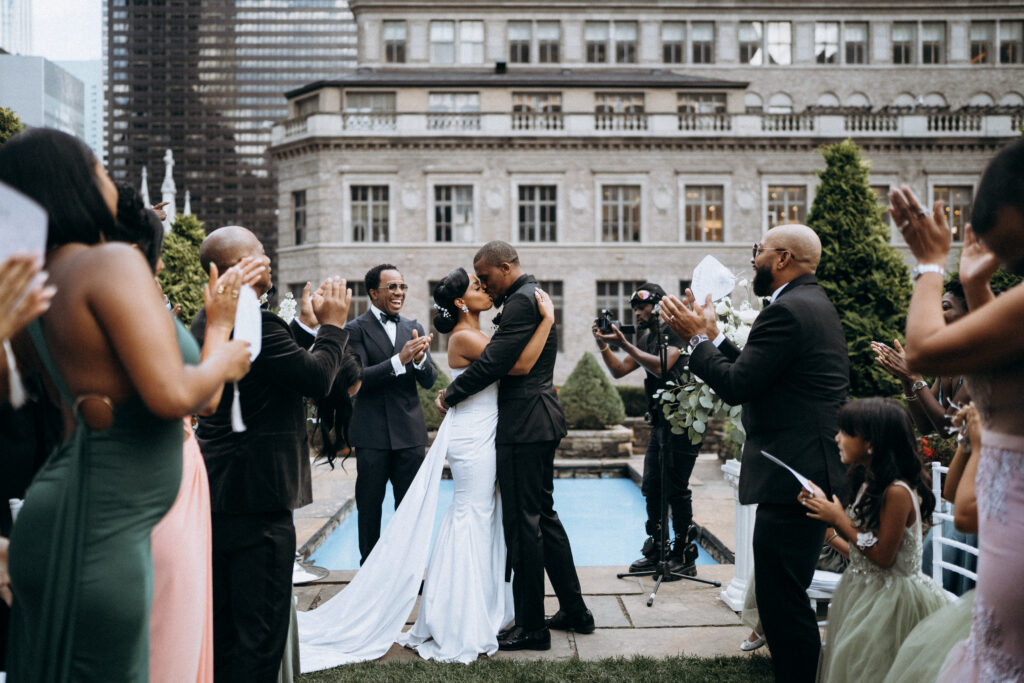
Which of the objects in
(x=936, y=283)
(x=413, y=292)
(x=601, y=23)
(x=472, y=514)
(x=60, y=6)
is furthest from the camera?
(x=601, y=23)

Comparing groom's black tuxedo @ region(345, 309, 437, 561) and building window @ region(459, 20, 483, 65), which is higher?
building window @ region(459, 20, 483, 65)

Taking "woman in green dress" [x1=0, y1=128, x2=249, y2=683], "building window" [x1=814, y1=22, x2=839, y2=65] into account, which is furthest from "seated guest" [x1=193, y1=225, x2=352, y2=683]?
"building window" [x1=814, y1=22, x2=839, y2=65]

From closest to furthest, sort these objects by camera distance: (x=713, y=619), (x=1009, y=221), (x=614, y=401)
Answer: (x=1009, y=221) < (x=713, y=619) < (x=614, y=401)

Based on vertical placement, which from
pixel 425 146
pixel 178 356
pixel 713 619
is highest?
pixel 425 146

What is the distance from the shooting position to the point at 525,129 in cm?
2991

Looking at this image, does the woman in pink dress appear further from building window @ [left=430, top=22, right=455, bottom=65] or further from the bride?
building window @ [left=430, top=22, right=455, bottom=65]

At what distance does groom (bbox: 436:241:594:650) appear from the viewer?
430cm

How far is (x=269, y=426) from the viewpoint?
3049 millimetres

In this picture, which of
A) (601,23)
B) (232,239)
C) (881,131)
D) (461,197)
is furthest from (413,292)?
(232,239)

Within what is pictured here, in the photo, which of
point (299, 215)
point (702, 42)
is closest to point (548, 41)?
point (702, 42)

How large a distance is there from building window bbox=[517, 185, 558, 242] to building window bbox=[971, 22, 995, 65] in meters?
23.0

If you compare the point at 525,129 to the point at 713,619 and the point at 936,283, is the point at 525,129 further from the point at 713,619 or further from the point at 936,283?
the point at 936,283

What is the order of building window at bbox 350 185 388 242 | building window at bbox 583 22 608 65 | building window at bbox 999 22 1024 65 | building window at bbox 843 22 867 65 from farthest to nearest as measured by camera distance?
1. building window at bbox 999 22 1024 65
2. building window at bbox 843 22 867 65
3. building window at bbox 583 22 608 65
4. building window at bbox 350 185 388 242

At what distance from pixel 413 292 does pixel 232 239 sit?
26482mm
